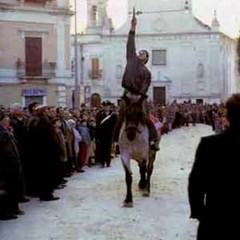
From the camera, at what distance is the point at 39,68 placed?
39938 millimetres

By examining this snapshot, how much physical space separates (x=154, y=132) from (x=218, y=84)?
170 ft

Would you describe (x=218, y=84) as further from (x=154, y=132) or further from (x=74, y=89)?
(x=154, y=132)

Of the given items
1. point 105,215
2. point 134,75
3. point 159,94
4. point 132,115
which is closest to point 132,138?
point 132,115

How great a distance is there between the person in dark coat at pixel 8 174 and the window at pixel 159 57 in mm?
54075

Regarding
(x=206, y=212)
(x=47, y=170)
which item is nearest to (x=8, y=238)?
A: (x=47, y=170)

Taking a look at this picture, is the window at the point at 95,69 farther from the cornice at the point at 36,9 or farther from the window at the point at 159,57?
the cornice at the point at 36,9

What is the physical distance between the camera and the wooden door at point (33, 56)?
39.4m

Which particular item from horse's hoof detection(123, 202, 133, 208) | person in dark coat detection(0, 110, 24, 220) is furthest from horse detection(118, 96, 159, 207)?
person in dark coat detection(0, 110, 24, 220)

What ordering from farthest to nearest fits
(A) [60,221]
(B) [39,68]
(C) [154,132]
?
(B) [39,68], (C) [154,132], (A) [60,221]

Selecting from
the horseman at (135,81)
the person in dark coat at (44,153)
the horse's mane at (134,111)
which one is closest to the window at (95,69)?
the person in dark coat at (44,153)

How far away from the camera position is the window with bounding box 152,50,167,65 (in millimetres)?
63906

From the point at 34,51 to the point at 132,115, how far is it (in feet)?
94.8

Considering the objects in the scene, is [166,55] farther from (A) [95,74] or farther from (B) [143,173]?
(B) [143,173]

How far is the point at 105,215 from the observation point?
1040 cm
